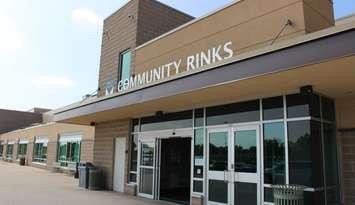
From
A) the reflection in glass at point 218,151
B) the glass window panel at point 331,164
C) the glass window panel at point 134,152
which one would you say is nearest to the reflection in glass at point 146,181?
the glass window panel at point 134,152

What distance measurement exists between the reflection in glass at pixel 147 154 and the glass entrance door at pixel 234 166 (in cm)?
333

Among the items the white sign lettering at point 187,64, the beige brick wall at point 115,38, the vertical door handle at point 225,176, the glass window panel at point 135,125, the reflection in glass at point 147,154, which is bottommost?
the vertical door handle at point 225,176

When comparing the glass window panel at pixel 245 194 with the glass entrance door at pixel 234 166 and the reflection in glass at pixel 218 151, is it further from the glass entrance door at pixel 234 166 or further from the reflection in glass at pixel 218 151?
the reflection in glass at pixel 218 151

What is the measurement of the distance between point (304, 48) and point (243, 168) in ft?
14.2

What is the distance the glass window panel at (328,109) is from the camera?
30.2 ft

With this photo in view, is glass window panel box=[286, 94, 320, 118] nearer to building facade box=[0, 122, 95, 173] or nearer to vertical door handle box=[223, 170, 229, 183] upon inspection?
vertical door handle box=[223, 170, 229, 183]

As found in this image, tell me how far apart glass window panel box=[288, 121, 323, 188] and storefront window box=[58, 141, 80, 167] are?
18754 mm

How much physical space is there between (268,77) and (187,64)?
16.0 feet

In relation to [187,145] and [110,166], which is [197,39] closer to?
[187,145]

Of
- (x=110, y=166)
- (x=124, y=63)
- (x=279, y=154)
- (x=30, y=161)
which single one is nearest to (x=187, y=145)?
(x=110, y=166)

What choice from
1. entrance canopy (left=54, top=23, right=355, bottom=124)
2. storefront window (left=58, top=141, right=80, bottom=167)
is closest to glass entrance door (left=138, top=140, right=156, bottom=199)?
entrance canopy (left=54, top=23, right=355, bottom=124)

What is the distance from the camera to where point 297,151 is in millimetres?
8719

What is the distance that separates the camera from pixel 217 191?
10.5 metres

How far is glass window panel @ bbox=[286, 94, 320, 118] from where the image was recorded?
866cm
